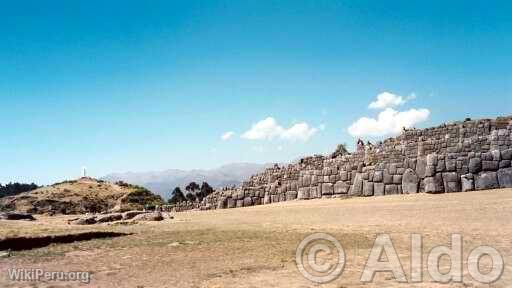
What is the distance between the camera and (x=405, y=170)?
70.1 ft

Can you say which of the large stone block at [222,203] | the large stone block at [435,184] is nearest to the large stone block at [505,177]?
the large stone block at [435,184]

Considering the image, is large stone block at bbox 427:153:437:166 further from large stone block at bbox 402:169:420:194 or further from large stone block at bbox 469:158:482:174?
large stone block at bbox 469:158:482:174

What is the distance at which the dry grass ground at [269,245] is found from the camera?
7996 mm

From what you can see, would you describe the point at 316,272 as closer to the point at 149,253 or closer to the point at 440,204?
the point at 149,253

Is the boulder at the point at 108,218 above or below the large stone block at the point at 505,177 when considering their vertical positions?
below

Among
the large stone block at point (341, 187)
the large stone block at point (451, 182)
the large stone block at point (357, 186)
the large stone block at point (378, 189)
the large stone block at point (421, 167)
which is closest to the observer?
the large stone block at point (451, 182)

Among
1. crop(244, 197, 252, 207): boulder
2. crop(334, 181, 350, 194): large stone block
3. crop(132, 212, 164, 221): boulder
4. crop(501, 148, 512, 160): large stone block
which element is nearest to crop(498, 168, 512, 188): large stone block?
crop(501, 148, 512, 160): large stone block

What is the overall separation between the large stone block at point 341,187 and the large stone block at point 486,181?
6.35m

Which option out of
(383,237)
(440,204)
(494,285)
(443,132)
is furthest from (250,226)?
(443,132)

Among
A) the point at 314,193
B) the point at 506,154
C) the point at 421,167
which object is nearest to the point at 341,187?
the point at 314,193

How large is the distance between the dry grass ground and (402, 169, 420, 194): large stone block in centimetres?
187

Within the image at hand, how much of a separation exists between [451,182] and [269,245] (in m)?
11.2

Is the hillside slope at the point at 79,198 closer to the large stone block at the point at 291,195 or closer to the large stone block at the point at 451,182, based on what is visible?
the large stone block at the point at 291,195

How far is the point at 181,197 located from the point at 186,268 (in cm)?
4297
